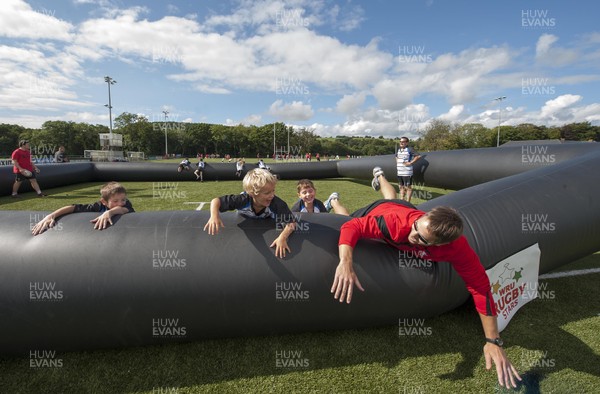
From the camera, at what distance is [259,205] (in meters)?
2.51

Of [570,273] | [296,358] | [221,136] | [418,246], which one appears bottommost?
[296,358]

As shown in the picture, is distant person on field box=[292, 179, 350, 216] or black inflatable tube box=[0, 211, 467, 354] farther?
distant person on field box=[292, 179, 350, 216]

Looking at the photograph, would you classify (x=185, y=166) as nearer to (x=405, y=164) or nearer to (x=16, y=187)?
(x=16, y=187)

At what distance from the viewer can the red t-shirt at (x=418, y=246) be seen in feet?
6.67

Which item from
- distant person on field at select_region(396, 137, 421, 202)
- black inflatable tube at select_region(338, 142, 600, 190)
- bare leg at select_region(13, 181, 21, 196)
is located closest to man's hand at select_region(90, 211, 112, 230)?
→ black inflatable tube at select_region(338, 142, 600, 190)

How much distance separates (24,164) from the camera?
28.9 feet

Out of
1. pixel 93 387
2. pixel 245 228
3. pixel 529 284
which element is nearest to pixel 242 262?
pixel 245 228

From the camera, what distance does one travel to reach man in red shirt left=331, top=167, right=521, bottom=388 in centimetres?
184

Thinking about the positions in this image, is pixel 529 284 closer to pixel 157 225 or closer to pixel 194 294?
pixel 194 294

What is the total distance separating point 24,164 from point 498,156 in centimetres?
1367

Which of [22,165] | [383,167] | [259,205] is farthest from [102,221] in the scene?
[383,167]

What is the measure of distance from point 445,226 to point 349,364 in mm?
1343

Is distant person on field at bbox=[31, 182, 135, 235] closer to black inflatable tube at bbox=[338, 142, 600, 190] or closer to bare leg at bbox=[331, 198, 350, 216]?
bare leg at bbox=[331, 198, 350, 216]

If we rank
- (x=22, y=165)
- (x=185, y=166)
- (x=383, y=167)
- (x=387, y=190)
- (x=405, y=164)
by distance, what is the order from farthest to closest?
1. (x=185, y=166)
2. (x=383, y=167)
3. (x=22, y=165)
4. (x=405, y=164)
5. (x=387, y=190)
